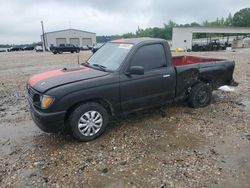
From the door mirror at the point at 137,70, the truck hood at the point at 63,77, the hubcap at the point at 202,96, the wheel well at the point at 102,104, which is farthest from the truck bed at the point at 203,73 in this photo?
the truck hood at the point at 63,77

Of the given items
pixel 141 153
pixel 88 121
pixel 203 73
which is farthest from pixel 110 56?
pixel 203 73

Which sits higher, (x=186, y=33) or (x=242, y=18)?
(x=242, y=18)

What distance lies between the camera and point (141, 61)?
472 cm

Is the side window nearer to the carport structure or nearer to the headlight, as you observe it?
the headlight

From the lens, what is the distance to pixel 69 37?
227 ft

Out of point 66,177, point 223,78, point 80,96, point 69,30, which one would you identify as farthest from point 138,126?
point 69,30

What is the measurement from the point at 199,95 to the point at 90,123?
303 cm

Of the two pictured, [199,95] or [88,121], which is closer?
[88,121]

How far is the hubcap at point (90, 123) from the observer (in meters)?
4.14

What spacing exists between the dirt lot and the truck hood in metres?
1.09

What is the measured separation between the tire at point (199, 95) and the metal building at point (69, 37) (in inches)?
2553

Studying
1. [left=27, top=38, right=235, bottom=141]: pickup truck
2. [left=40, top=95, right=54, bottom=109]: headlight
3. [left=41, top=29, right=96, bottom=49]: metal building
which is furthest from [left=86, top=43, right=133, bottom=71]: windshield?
[left=41, top=29, right=96, bottom=49]: metal building

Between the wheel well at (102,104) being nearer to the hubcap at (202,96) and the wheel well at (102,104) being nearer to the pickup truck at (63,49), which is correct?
the hubcap at (202,96)

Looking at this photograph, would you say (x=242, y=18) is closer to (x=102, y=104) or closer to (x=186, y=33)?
(x=186, y=33)
